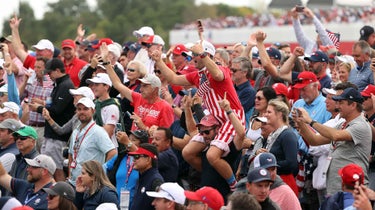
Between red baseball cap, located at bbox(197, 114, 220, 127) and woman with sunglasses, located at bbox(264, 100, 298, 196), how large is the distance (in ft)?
2.77

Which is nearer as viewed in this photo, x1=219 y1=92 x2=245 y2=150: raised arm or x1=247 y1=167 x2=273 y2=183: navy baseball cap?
x1=247 y1=167 x2=273 y2=183: navy baseball cap

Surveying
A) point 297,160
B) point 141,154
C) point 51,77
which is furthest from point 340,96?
point 51,77

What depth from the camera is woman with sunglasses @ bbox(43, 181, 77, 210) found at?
1377 centimetres

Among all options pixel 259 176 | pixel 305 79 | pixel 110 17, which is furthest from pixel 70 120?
pixel 110 17

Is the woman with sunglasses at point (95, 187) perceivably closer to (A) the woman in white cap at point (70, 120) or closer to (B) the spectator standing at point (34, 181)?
(B) the spectator standing at point (34, 181)

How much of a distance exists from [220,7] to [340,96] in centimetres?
12029

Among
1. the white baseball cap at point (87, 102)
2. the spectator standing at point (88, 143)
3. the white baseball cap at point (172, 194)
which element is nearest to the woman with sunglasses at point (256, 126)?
the spectator standing at point (88, 143)

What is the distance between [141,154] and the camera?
47.0 feet

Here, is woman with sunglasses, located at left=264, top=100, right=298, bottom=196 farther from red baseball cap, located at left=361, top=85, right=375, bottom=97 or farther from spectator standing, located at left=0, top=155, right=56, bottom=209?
spectator standing, located at left=0, top=155, right=56, bottom=209

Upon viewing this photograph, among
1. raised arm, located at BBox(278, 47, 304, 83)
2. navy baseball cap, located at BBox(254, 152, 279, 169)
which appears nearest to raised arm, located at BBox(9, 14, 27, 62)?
raised arm, located at BBox(278, 47, 304, 83)

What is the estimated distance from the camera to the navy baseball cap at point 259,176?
12.5 metres

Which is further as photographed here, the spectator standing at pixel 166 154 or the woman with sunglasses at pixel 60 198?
the spectator standing at pixel 166 154

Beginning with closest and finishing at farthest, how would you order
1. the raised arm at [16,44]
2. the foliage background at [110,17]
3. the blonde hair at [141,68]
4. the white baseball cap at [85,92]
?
1. the white baseball cap at [85,92]
2. the blonde hair at [141,68]
3. the raised arm at [16,44]
4. the foliage background at [110,17]

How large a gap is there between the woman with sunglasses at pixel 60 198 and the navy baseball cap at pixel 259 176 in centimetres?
229
